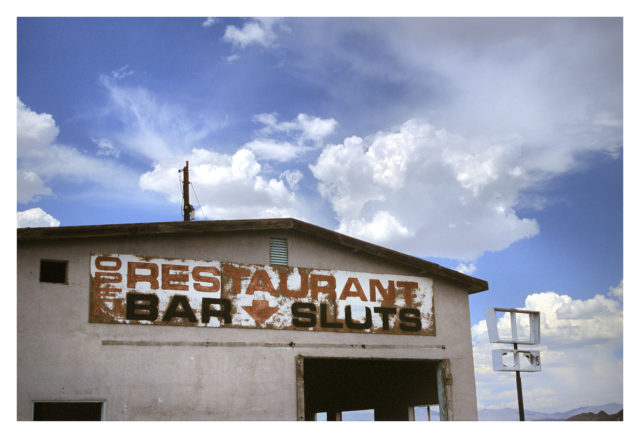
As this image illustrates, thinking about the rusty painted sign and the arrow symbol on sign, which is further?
the arrow symbol on sign

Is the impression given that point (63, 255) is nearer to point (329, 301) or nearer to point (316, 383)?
point (329, 301)

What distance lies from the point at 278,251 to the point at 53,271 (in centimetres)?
586

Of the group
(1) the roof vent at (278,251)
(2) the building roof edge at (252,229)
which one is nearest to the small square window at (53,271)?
(2) the building roof edge at (252,229)

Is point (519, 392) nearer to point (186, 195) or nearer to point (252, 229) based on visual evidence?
point (252, 229)

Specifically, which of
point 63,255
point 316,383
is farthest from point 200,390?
point 316,383

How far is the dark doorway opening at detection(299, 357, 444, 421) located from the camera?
21859mm

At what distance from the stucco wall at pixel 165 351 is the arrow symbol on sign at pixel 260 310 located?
351 mm

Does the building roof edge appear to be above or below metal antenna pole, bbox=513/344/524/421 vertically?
above

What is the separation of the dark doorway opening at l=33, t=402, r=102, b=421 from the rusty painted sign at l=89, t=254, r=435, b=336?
202cm

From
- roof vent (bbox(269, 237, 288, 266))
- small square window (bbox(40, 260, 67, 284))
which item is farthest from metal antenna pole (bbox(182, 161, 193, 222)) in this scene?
small square window (bbox(40, 260, 67, 284))

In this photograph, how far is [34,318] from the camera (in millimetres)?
15461

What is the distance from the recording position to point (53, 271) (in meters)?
16.7

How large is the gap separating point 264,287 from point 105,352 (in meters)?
4.44

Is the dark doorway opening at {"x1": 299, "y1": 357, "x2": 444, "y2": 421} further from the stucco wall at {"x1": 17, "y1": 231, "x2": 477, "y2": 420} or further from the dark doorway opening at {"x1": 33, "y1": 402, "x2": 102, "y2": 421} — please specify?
the dark doorway opening at {"x1": 33, "y1": 402, "x2": 102, "y2": 421}
